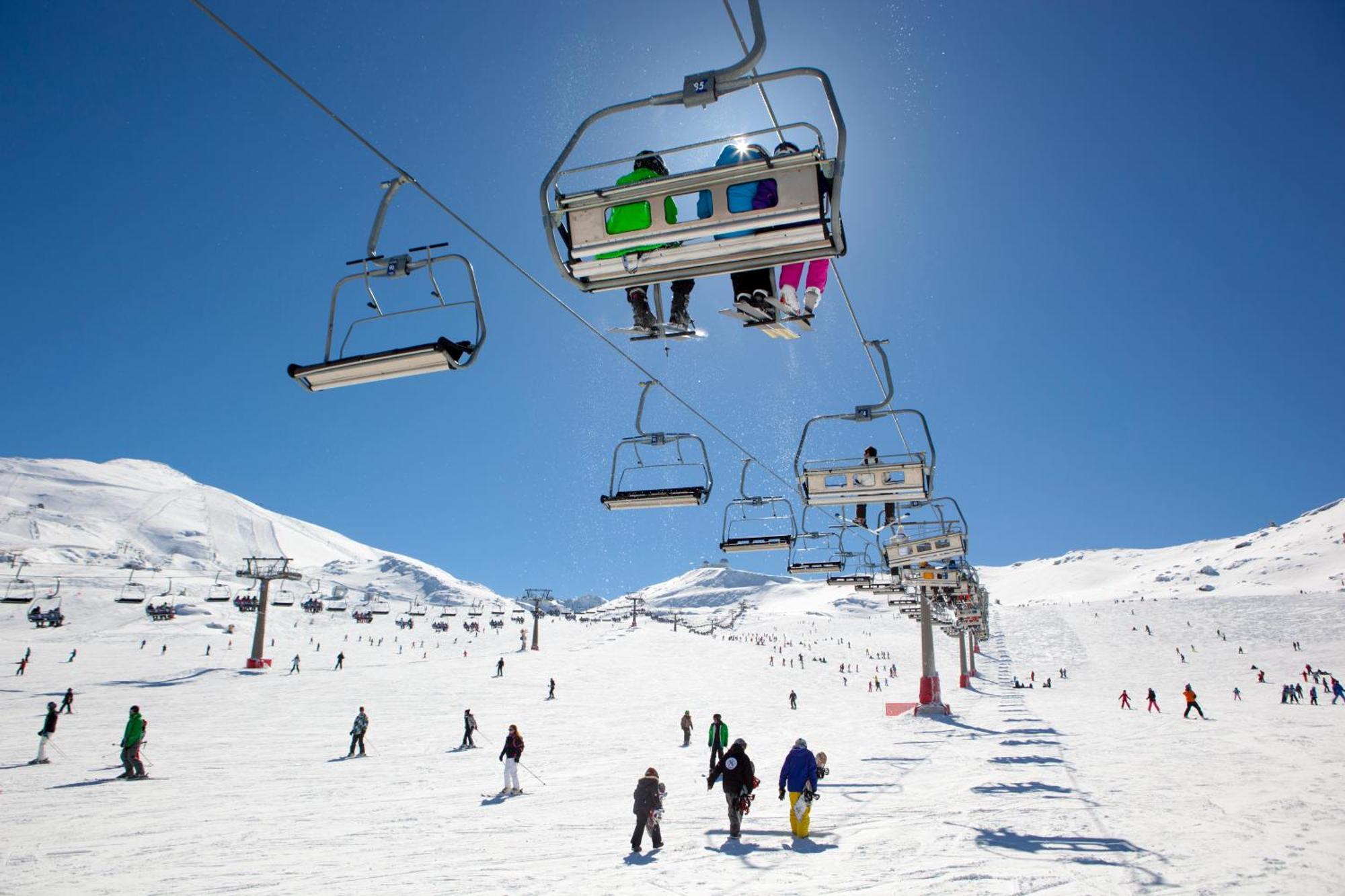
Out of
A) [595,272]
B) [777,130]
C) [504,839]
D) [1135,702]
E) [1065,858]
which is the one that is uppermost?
[777,130]

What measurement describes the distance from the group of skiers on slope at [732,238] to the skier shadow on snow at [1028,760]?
14878mm

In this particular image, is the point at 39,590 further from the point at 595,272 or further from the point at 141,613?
the point at 595,272

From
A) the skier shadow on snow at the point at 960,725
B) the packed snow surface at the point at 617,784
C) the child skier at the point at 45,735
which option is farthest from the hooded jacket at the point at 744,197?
the skier shadow on snow at the point at 960,725

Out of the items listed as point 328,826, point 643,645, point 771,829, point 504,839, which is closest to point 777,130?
point 771,829

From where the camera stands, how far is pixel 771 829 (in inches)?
406

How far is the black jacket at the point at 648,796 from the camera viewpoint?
372 inches

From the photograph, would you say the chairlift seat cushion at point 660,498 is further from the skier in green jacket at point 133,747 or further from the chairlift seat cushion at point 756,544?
the skier in green jacket at point 133,747

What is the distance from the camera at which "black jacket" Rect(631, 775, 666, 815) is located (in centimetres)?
945

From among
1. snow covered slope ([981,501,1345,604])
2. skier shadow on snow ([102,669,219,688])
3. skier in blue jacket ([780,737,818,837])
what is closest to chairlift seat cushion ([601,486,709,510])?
skier in blue jacket ([780,737,818,837])

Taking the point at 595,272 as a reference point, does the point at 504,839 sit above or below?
below

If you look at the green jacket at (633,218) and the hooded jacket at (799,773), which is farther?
the hooded jacket at (799,773)

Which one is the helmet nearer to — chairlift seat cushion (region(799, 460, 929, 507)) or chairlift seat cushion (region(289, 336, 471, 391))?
chairlift seat cushion (region(289, 336, 471, 391))

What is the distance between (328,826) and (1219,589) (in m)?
165

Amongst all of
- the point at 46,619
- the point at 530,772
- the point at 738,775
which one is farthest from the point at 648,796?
the point at 46,619
